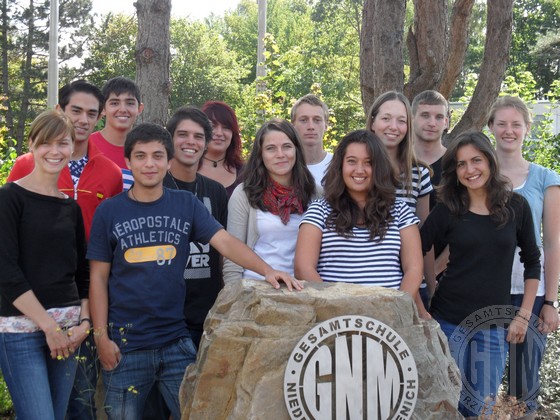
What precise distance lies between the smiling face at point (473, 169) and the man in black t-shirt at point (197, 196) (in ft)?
4.64

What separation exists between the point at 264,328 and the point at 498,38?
4808 mm

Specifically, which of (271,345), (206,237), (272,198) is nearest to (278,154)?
(272,198)

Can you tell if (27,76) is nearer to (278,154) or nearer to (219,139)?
(219,139)

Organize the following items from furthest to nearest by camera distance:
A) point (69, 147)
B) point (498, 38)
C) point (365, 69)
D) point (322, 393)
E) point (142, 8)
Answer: point (365, 69), point (498, 38), point (142, 8), point (69, 147), point (322, 393)

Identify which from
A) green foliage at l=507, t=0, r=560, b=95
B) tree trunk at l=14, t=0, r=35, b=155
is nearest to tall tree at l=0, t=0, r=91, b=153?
tree trunk at l=14, t=0, r=35, b=155

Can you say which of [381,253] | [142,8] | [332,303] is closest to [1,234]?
[332,303]

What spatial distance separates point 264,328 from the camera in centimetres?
308

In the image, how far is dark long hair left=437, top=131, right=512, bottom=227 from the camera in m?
3.82

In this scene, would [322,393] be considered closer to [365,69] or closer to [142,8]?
[142,8]

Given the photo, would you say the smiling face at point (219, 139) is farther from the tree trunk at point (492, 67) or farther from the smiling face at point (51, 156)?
the tree trunk at point (492, 67)

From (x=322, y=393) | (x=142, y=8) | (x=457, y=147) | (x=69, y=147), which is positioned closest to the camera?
(x=322, y=393)

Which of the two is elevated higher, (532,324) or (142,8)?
(142,8)

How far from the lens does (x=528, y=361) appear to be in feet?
13.8

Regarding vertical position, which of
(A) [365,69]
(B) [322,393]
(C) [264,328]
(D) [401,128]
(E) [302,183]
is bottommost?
(B) [322,393]
